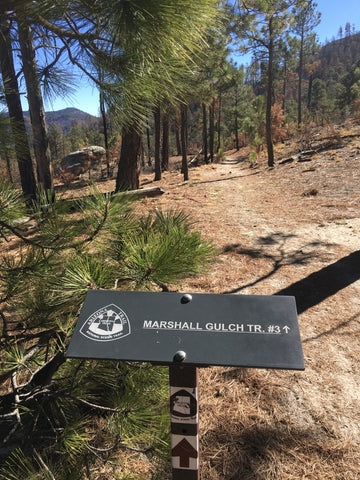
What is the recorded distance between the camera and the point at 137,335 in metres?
1.05

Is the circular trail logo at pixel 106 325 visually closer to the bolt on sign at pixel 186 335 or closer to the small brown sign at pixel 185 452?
the bolt on sign at pixel 186 335

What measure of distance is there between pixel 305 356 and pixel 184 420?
1.71m

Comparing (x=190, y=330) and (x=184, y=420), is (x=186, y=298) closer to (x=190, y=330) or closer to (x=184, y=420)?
(x=190, y=330)

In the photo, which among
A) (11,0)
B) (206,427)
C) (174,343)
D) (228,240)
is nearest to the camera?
(11,0)

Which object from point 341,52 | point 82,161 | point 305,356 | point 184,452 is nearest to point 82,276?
point 184,452

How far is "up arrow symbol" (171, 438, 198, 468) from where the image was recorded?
118 cm

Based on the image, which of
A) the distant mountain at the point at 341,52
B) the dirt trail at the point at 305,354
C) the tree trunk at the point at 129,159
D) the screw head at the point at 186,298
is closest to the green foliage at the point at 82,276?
the screw head at the point at 186,298

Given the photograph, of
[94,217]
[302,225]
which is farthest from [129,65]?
[302,225]

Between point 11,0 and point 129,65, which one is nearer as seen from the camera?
point 11,0

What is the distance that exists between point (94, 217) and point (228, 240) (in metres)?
3.77

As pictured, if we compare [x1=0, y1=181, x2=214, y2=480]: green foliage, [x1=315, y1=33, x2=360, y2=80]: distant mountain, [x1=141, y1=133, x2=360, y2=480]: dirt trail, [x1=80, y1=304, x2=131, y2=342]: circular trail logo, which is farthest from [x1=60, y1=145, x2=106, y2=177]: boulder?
[x1=315, y1=33, x2=360, y2=80]: distant mountain

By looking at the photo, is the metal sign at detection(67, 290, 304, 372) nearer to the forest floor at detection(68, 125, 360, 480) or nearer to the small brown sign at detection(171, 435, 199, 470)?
the small brown sign at detection(171, 435, 199, 470)

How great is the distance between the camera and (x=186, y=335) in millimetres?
1030

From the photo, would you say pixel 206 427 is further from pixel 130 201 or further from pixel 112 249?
pixel 130 201
